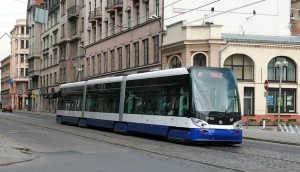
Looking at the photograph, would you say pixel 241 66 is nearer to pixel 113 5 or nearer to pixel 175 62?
pixel 175 62

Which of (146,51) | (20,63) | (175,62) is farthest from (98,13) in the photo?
(20,63)

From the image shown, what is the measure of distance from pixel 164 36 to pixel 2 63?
4809 inches

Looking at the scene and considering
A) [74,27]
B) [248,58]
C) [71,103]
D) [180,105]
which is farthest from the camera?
[74,27]

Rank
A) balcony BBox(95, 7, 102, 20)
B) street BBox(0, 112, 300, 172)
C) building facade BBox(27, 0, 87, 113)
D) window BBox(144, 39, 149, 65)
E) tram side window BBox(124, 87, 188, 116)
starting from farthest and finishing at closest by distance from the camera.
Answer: building facade BBox(27, 0, 87, 113) → balcony BBox(95, 7, 102, 20) → window BBox(144, 39, 149, 65) → tram side window BBox(124, 87, 188, 116) → street BBox(0, 112, 300, 172)

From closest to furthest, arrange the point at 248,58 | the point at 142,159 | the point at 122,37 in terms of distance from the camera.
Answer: the point at 142,159
the point at 248,58
the point at 122,37

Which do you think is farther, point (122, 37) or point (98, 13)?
point (98, 13)

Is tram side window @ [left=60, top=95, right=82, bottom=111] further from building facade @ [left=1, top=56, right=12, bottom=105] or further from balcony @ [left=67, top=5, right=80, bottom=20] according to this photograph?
building facade @ [left=1, top=56, right=12, bottom=105]

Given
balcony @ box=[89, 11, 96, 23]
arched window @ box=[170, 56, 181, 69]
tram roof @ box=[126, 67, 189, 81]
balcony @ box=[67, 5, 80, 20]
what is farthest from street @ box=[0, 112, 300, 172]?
balcony @ box=[67, 5, 80, 20]

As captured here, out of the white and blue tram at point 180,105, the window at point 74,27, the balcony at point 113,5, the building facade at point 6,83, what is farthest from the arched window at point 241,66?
the building facade at point 6,83

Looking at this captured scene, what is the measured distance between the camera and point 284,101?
4225 centimetres

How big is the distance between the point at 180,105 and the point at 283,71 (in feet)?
80.2

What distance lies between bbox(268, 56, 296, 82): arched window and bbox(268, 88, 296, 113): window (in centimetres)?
106

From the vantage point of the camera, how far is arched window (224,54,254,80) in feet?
134

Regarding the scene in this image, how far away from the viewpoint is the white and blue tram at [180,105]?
764 inches
